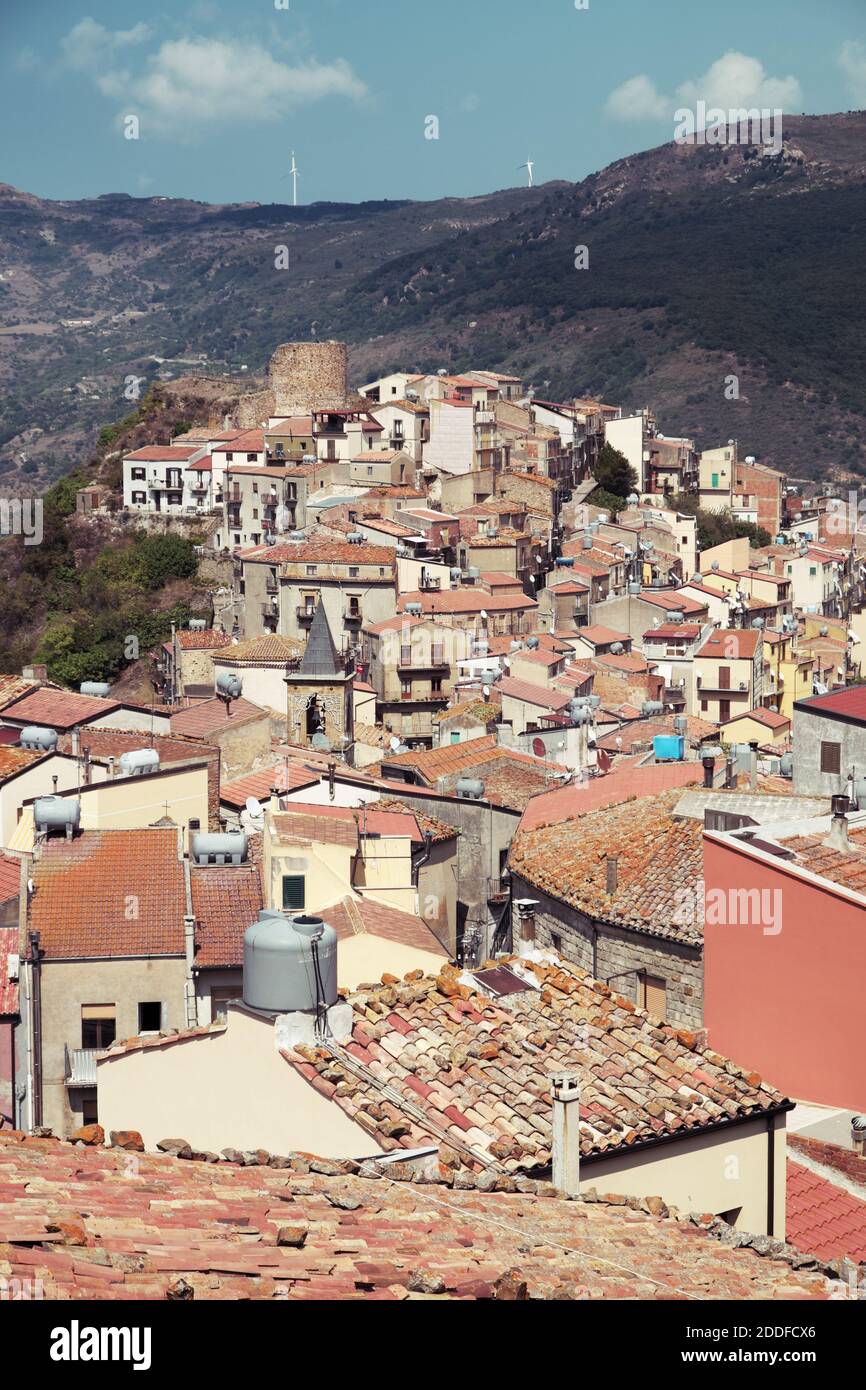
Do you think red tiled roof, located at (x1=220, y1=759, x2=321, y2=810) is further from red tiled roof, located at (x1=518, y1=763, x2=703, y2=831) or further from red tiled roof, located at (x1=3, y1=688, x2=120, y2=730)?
red tiled roof, located at (x1=518, y1=763, x2=703, y2=831)

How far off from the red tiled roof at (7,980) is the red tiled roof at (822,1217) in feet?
19.8

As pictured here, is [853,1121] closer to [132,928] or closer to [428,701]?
[132,928]

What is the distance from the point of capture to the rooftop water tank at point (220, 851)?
15344 mm

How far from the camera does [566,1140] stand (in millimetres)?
8422

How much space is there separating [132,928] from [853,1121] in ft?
18.3

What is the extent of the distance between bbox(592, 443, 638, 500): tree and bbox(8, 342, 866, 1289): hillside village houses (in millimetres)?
20289

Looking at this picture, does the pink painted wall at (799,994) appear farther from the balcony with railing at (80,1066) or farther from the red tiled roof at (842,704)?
the red tiled roof at (842,704)

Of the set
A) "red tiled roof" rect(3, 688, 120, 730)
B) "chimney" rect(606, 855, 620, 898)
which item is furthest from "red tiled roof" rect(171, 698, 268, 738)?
"chimney" rect(606, 855, 620, 898)

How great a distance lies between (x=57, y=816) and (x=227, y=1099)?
22.4ft

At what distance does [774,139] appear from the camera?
151 metres

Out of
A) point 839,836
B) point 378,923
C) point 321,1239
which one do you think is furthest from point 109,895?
point 321,1239

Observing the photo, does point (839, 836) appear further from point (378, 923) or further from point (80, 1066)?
point (80, 1066)

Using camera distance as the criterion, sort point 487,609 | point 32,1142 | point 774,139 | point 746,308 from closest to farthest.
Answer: point 32,1142 < point 487,609 < point 746,308 < point 774,139

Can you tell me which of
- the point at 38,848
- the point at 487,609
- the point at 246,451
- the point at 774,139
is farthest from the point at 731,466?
the point at 774,139
